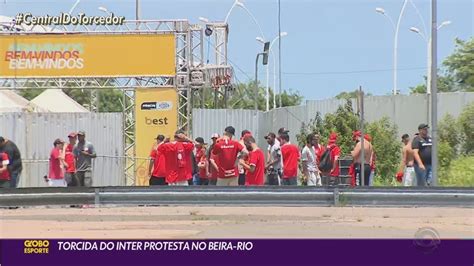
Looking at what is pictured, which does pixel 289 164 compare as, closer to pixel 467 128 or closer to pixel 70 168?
pixel 70 168

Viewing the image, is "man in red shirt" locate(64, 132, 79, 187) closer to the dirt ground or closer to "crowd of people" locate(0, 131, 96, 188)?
"crowd of people" locate(0, 131, 96, 188)

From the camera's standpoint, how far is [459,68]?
59.8m

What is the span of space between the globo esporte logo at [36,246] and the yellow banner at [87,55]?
18.7m

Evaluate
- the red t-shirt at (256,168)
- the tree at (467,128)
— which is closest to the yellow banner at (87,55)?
the tree at (467,128)

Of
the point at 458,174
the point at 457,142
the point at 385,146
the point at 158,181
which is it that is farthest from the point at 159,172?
the point at 457,142

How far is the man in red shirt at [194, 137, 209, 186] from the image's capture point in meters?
20.5

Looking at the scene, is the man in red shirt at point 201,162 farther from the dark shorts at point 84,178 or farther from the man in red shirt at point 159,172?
the man in red shirt at point 159,172

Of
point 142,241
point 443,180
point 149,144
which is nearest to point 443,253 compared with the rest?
point 142,241

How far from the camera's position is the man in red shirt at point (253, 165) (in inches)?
685

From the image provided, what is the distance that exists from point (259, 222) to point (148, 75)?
16256 mm

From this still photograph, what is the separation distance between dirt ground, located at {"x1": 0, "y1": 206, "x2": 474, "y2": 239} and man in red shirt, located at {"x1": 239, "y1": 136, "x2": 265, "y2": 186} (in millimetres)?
1459

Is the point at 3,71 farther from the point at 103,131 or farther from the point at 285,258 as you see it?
the point at 285,258

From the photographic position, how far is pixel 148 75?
29609 mm

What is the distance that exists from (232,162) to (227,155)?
0.17 metres
